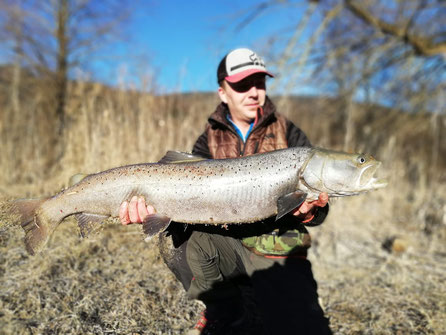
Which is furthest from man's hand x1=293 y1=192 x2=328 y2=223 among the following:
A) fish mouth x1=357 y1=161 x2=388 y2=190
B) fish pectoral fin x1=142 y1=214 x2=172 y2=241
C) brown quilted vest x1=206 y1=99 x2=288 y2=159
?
fish pectoral fin x1=142 y1=214 x2=172 y2=241

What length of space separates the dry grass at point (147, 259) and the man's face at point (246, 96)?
956mm

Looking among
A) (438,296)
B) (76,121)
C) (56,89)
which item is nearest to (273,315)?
(438,296)

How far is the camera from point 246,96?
2.53 metres

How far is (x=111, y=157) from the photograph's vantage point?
4.04 meters

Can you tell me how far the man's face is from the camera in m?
2.52

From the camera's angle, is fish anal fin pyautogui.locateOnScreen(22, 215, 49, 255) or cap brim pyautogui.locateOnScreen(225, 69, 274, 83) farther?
cap brim pyautogui.locateOnScreen(225, 69, 274, 83)

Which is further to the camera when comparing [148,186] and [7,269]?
[7,269]

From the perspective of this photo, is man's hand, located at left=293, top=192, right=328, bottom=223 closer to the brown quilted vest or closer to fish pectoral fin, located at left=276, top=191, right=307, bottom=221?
fish pectoral fin, located at left=276, top=191, right=307, bottom=221

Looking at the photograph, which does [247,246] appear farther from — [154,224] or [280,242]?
[154,224]

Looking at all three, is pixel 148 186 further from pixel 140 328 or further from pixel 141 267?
A: pixel 141 267

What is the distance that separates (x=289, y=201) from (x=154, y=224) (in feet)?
2.78

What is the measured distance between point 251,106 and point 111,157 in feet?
7.47

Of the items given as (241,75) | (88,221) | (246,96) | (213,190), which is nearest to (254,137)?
(246,96)

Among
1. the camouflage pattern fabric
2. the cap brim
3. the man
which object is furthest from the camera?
the cap brim
